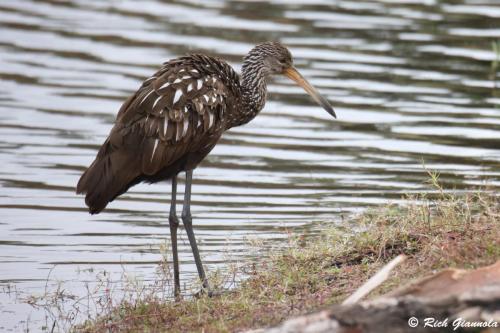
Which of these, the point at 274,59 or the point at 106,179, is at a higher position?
the point at 274,59

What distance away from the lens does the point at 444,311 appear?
225 inches

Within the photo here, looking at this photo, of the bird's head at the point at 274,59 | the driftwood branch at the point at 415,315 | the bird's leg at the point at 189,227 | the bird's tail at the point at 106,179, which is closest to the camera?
the driftwood branch at the point at 415,315

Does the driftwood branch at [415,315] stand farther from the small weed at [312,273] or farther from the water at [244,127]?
the water at [244,127]

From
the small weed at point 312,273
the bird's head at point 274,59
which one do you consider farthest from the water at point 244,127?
the bird's head at point 274,59

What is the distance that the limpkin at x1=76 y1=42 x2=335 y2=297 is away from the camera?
8688mm

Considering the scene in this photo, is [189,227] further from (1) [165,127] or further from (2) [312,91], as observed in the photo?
(2) [312,91]

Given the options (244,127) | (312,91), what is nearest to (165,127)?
(312,91)

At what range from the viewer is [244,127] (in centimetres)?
1459

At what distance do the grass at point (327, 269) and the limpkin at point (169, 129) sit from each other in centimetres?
59

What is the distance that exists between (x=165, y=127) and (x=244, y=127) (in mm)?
5764

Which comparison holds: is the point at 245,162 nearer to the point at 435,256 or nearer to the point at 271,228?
the point at 271,228

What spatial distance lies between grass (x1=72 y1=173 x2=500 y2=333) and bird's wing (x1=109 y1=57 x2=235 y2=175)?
1.04m

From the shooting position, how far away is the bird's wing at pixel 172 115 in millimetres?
8812

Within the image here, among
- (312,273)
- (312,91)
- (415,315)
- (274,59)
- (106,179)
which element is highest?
(274,59)
